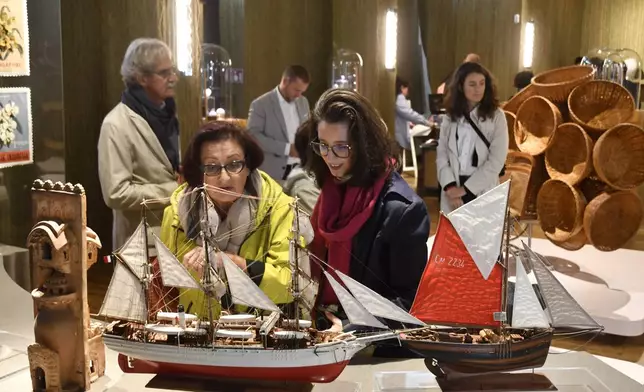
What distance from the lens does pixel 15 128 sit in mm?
2268

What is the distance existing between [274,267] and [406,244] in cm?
31

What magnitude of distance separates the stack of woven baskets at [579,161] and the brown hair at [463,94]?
19.6 inches

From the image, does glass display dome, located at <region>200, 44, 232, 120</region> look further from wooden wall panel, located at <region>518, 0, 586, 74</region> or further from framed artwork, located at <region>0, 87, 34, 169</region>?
wooden wall panel, located at <region>518, 0, 586, 74</region>

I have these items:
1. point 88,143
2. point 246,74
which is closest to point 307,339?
point 88,143

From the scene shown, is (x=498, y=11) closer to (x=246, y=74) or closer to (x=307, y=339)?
(x=246, y=74)

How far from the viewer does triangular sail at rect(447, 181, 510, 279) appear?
4.68 ft

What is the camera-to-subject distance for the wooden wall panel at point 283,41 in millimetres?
5164

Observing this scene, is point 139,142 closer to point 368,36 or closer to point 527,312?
point 527,312

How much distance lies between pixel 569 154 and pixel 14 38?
2.65 meters

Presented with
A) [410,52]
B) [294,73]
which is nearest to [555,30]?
[410,52]

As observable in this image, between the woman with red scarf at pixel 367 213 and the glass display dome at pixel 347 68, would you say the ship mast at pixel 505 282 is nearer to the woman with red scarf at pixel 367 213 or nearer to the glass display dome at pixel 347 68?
the woman with red scarf at pixel 367 213

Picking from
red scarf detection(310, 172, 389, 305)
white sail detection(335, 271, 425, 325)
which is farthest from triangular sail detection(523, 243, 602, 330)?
red scarf detection(310, 172, 389, 305)

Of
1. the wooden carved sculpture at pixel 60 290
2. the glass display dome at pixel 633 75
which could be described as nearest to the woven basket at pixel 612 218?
the glass display dome at pixel 633 75

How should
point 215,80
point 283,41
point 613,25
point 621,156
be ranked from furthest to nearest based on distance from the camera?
1. point 613,25
2. point 283,41
3. point 215,80
4. point 621,156
